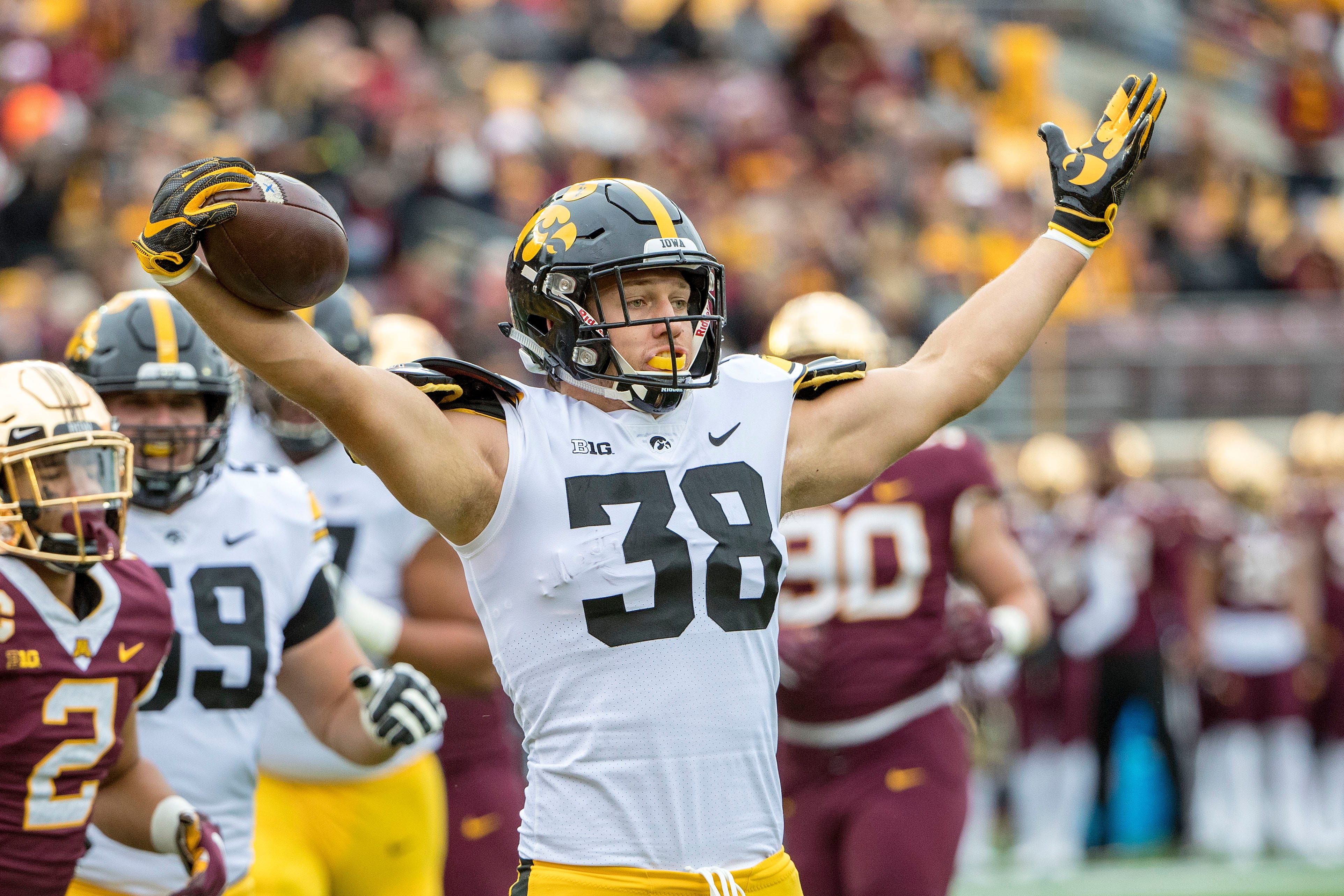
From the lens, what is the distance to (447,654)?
15.1 ft

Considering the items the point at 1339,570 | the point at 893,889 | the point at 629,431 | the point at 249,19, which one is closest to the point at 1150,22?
the point at 1339,570

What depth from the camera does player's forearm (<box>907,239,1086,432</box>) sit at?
10.2ft

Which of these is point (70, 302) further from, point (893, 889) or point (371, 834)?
point (893, 889)

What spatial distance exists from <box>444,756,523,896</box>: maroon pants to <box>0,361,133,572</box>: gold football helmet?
1.91m

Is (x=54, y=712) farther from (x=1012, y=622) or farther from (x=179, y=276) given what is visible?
(x=1012, y=622)

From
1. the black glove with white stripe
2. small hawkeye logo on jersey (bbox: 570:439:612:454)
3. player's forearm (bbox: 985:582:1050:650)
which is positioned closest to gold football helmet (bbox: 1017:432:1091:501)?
player's forearm (bbox: 985:582:1050:650)

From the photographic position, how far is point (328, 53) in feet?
38.4

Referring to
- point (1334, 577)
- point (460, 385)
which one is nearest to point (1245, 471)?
point (1334, 577)

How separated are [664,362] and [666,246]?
0.68 ft

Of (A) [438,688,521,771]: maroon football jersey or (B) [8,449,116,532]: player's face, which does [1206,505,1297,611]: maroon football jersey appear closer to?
(A) [438,688,521,771]: maroon football jersey

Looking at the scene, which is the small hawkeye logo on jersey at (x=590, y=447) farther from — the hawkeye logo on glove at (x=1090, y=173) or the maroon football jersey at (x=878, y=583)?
the maroon football jersey at (x=878, y=583)

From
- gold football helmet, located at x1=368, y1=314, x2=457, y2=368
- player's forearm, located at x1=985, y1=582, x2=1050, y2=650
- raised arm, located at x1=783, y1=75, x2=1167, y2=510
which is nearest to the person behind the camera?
raised arm, located at x1=783, y1=75, x2=1167, y2=510

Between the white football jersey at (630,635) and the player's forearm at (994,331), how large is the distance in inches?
17.9

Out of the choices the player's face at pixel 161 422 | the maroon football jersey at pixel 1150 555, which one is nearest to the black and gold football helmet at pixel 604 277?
the player's face at pixel 161 422
